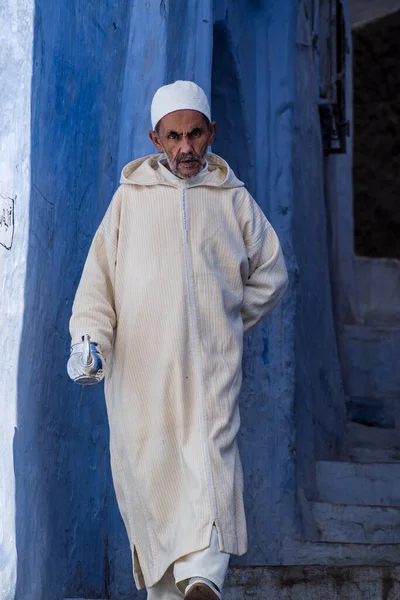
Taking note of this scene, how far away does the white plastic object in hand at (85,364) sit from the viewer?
9.78ft

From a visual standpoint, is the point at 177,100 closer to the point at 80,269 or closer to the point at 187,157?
the point at 187,157

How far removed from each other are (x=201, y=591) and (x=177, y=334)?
0.72 metres

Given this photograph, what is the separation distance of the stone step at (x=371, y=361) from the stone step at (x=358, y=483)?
2.63 meters

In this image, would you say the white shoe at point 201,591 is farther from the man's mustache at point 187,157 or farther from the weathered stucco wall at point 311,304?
the weathered stucco wall at point 311,304

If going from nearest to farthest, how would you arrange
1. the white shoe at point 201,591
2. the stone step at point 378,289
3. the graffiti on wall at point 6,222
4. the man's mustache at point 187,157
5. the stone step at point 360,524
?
the white shoe at point 201,591 < the graffiti on wall at point 6,222 < the man's mustache at point 187,157 < the stone step at point 360,524 < the stone step at point 378,289

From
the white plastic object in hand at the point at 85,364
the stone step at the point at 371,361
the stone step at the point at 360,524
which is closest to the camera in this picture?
the white plastic object in hand at the point at 85,364

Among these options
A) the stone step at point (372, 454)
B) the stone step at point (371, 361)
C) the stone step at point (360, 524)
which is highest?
the stone step at point (371, 361)

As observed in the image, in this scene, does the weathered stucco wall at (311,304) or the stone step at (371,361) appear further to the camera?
the stone step at (371,361)

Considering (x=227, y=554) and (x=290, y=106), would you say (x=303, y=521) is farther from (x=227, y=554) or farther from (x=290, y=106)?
(x=227, y=554)

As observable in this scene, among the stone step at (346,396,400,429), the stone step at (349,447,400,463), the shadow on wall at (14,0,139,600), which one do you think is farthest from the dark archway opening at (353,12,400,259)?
the shadow on wall at (14,0,139,600)

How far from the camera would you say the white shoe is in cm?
283

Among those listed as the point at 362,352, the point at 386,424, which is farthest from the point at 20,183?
the point at 362,352

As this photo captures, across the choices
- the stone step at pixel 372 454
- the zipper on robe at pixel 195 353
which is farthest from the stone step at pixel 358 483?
the zipper on robe at pixel 195 353

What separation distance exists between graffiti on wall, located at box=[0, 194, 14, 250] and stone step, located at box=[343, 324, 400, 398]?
6.11 meters
